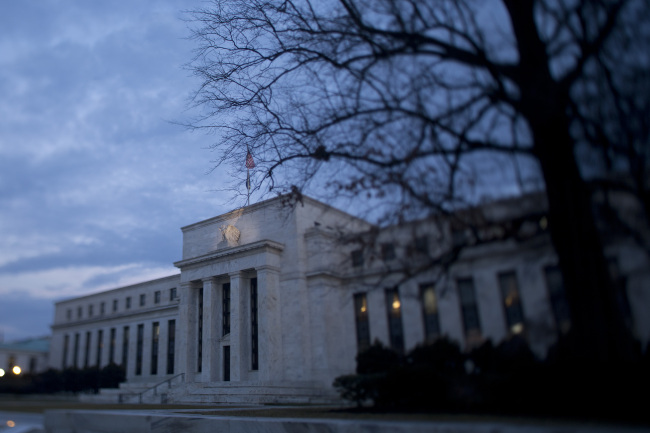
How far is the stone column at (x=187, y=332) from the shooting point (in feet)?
98.4

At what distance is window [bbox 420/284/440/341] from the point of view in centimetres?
677

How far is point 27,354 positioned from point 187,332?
1498 inches

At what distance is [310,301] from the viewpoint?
73.0 feet

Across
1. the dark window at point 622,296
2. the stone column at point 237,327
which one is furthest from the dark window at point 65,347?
the dark window at point 622,296

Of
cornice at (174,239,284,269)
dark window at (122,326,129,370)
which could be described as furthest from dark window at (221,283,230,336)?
dark window at (122,326,129,370)

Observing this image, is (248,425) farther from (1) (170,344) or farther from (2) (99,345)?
(2) (99,345)

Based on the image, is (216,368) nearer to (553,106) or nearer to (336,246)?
(336,246)

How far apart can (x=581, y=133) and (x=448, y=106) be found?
1.81m

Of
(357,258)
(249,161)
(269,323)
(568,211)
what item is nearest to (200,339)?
(269,323)

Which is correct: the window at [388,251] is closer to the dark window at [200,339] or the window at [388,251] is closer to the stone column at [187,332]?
the stone column at [187,332]

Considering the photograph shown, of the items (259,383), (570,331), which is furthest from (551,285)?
(259,383)

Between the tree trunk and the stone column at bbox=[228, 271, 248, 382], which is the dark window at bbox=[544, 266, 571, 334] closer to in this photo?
the tree trunk

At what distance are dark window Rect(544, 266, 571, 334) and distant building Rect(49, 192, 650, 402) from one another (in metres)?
0.02

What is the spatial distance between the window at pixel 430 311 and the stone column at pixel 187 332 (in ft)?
83.0
